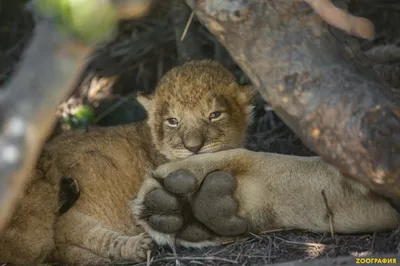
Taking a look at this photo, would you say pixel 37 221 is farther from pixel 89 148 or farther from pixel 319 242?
pixel 319 242

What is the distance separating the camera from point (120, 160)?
3.96 m

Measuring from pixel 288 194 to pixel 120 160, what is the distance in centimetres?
109

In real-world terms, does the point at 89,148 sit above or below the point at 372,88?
below

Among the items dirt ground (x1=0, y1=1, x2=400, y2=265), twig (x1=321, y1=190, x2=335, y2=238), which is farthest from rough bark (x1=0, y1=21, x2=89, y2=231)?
dirt ground (x1=0, y1=1, x2=400, y2=265)

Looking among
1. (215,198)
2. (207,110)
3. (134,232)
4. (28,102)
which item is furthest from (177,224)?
(28,102)

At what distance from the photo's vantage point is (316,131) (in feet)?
9.16

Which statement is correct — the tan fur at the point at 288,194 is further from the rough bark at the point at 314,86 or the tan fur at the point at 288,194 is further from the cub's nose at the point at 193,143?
the rough bark at the point at 314,86

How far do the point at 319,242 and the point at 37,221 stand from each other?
4.42 feet

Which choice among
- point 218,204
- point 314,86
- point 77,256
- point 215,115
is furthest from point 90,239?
point 314,86

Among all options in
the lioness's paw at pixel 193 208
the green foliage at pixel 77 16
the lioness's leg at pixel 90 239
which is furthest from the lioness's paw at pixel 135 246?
the green foliage at pixel 77 16

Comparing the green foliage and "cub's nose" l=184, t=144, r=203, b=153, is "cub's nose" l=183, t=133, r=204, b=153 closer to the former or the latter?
"cub's nose" l=184, t=144, r=203, b=153

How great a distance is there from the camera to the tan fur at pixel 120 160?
3.48 metres

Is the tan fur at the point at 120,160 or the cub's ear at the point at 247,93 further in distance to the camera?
the cub's ear at the point at 247,93

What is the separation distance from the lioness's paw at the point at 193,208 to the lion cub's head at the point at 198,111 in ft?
1.53
